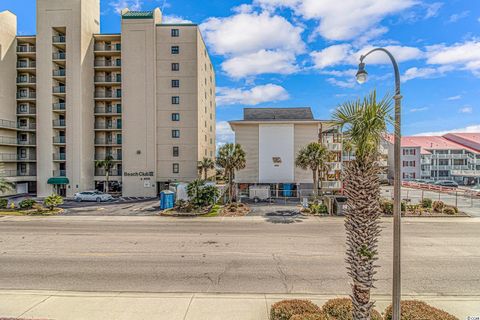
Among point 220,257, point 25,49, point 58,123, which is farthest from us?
point 25,49

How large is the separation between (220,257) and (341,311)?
730cm

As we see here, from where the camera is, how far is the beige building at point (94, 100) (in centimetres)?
3738

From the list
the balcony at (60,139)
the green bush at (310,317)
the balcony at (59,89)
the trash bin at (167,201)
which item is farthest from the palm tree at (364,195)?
the balcony at (59,89)

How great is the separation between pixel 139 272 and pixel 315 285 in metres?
7.25

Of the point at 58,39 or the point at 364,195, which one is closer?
the point at 364,195

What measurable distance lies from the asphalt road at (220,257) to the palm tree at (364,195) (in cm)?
451

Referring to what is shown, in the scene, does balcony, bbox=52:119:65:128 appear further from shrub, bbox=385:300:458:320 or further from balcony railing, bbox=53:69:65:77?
shrub, bbox=385:300:458:320

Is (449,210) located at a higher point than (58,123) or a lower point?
lower

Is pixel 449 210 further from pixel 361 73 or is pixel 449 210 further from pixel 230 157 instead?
pixel 361 73

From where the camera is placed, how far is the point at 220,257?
41.6 feet

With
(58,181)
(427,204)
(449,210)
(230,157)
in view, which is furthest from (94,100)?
(449,210)

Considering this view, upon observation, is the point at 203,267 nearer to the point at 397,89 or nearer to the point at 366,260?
the point at 366,260

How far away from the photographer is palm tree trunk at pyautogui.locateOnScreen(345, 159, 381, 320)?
16.8 ft

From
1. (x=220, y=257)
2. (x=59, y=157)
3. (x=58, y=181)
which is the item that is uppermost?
(x=59, y=157)
